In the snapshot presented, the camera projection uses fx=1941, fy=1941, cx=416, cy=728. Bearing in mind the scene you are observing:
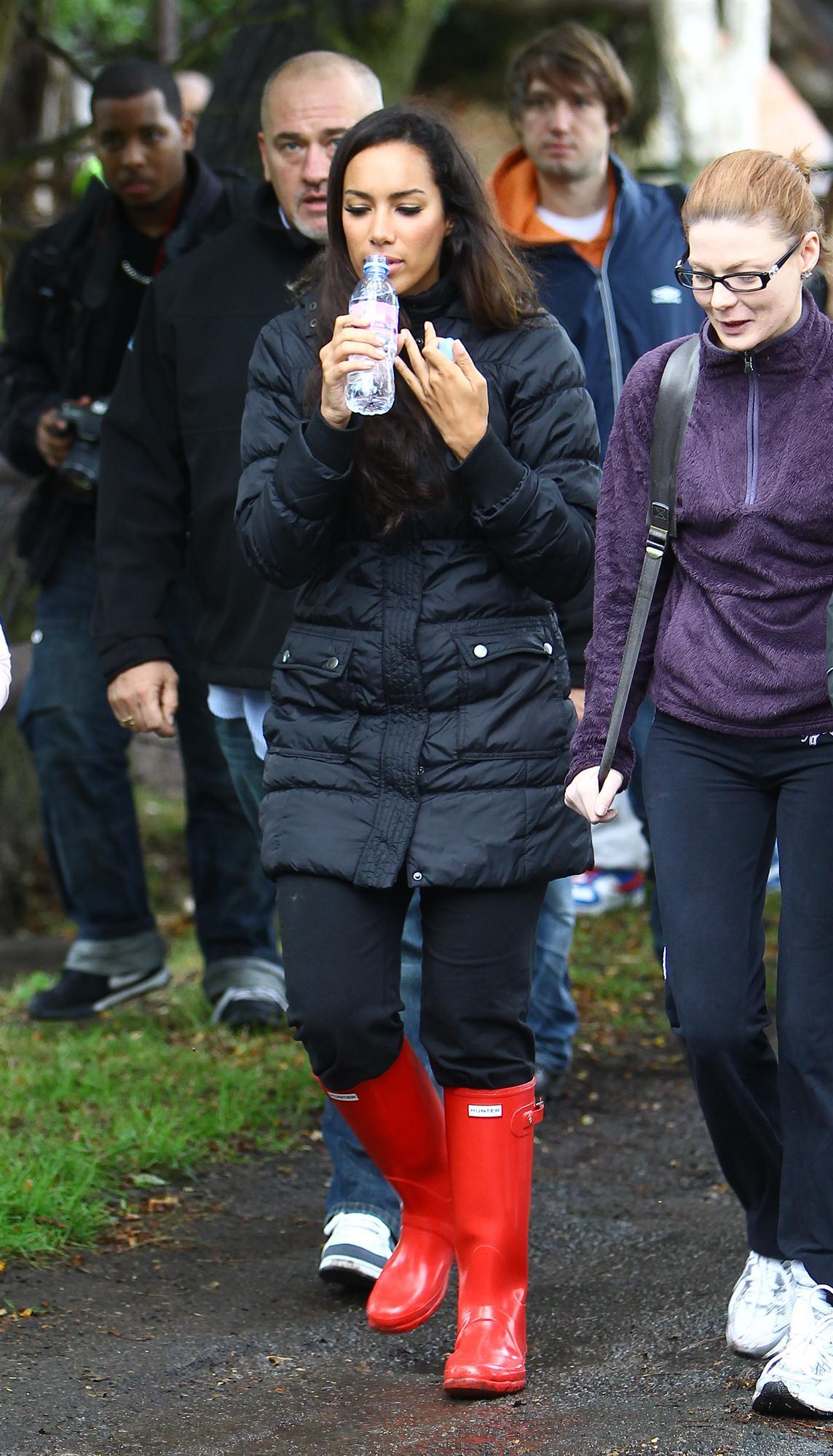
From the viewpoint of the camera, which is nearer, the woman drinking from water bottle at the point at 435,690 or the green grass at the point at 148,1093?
the woman drinking from water bottle at the point at 435,690

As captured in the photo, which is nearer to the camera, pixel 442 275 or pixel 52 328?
pixel 442 275

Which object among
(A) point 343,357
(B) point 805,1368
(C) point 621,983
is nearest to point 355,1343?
(B) point 805,1368

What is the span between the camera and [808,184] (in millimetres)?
3182

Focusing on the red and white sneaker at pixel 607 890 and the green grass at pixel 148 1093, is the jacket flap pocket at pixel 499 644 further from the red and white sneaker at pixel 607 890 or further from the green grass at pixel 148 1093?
the red and white sneaker at pixel 607 890

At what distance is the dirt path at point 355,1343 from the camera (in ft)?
10.2

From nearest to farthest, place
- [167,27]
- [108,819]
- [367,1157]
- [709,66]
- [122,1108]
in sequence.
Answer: [367,1157]
[122,1108]
[108,819]
[167,27]
[709,66]

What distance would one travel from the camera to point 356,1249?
3.80 meters

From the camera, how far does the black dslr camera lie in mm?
5328

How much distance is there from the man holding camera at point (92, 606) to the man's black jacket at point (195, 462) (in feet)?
2.48

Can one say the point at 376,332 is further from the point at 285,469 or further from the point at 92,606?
the point at 92,606

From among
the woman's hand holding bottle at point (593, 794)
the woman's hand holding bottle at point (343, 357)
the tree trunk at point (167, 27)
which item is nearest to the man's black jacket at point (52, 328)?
the woman's hand holding bottle at point (343, 357)

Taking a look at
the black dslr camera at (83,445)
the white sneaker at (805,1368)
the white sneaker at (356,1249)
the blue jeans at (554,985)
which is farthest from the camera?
the black dslr camera at (83,445)

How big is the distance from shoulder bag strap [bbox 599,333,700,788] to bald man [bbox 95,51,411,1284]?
3.94 feet

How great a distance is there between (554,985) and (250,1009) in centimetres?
104
